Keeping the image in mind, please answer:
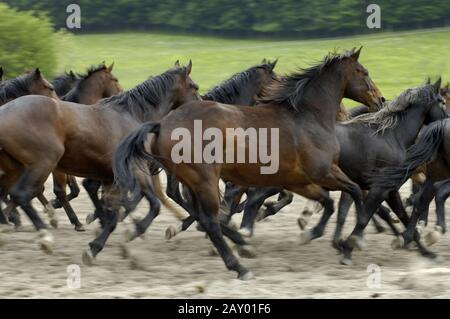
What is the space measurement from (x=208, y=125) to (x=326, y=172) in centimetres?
112

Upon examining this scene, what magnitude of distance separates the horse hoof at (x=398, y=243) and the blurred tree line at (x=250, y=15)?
25.9 metres

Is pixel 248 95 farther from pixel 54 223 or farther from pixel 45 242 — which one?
pixel 54 223

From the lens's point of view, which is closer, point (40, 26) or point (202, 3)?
point (40, 26)

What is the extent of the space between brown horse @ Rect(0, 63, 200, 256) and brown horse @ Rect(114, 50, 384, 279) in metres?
0.85

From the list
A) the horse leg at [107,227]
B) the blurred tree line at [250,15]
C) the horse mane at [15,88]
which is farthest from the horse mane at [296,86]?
the blurred tree line at [250,15]

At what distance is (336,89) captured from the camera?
7.91 m

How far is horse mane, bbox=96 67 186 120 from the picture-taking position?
8320 millimetres

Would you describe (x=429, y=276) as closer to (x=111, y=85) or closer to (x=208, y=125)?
(x=208, y=125)

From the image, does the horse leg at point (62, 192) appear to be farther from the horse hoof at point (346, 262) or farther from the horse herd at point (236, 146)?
the horse hoof at point (346, 262)

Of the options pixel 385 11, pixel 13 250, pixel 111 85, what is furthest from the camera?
pixel 385 11

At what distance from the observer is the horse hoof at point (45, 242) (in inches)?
302

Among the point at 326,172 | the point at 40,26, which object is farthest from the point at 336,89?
the point at 40,26

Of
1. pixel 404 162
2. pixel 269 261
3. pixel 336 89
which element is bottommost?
pixel 269 261

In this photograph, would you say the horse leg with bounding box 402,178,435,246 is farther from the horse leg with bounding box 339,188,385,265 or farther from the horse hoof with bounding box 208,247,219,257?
the horse hoof with bounding box 208,247,219,257
